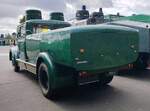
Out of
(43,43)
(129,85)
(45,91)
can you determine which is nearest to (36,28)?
(43,43)

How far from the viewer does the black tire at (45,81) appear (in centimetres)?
629

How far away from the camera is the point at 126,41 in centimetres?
609

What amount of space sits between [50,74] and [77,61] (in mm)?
1078

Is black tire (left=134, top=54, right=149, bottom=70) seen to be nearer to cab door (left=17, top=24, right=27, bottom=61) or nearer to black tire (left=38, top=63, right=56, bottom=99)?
cab door (left=17, top=24, right=27, bottom=61)

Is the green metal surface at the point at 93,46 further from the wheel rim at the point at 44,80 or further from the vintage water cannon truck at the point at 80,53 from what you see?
the wheel rim at the point at 44,80

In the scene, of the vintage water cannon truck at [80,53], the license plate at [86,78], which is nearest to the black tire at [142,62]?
the vintage water cannon truck at [80,53]

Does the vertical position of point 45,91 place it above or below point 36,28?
below

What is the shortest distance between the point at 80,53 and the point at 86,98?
1588 millimetres

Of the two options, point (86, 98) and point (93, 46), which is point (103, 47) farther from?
point (86, 98)

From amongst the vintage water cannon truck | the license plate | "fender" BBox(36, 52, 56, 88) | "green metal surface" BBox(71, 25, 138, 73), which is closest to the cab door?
the vintage water cannon truck

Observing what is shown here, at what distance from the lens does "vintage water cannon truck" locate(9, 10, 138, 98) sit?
5.36m

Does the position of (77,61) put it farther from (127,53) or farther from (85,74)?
(127,53)

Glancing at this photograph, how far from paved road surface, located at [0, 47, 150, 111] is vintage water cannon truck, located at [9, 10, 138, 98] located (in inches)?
17.5

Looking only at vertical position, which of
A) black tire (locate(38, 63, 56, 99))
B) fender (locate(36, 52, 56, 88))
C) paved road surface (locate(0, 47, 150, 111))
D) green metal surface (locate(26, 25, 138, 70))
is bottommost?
paved road surface (locate(0, 47, 150, 111))
